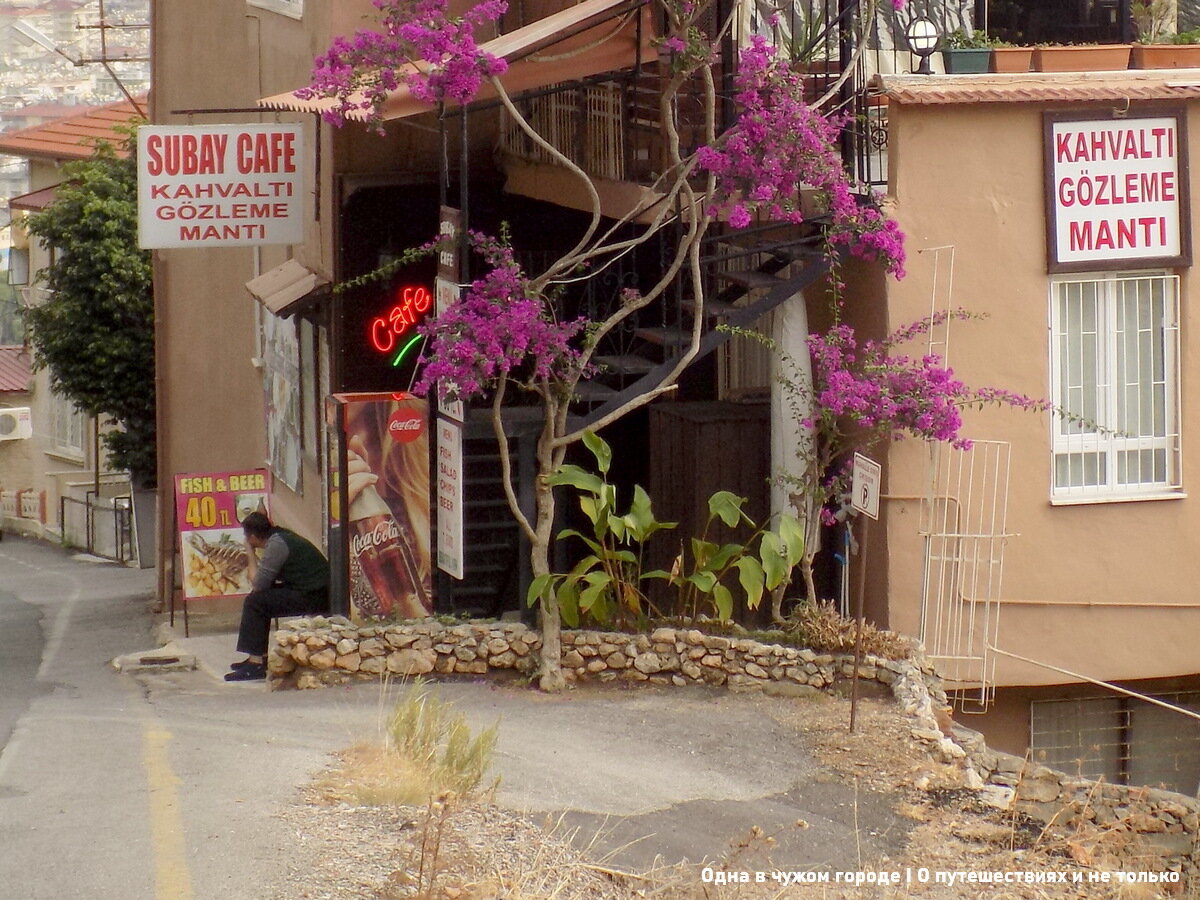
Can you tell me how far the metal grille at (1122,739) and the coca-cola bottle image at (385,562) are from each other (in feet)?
14.5

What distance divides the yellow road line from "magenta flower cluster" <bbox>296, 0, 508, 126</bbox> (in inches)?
156

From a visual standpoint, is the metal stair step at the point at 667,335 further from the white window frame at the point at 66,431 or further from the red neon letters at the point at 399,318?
the white window frame at the point at 66,431

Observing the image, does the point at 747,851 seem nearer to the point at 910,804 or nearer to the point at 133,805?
the point at 910,804

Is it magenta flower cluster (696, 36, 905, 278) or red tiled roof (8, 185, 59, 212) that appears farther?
red tiled roof (8, 185, 59, 212)

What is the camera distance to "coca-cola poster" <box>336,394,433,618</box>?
11375 millimetres

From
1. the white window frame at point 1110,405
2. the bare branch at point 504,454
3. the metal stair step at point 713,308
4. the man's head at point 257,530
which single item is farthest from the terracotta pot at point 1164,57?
the man's head at point 257,530

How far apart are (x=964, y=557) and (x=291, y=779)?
4.93 metres

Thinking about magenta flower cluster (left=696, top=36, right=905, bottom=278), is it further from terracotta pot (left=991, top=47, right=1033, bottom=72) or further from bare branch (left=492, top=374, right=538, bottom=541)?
terracotta pot (left=991, top=47, right=1033, bottom=72)

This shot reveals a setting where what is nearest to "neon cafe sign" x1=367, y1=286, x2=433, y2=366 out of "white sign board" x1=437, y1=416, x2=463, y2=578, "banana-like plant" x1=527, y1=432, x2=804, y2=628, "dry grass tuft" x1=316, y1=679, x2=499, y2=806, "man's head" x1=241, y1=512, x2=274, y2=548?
"man's head" x1=241, y1=512, x2=274, y2=548

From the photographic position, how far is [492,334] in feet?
31.4

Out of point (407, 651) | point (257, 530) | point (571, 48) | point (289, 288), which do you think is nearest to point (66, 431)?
point (289, 288)

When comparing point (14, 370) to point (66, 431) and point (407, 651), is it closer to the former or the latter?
point (66, 431)

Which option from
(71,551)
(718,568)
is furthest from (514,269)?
(71,551)

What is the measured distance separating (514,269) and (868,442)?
2.55 m
